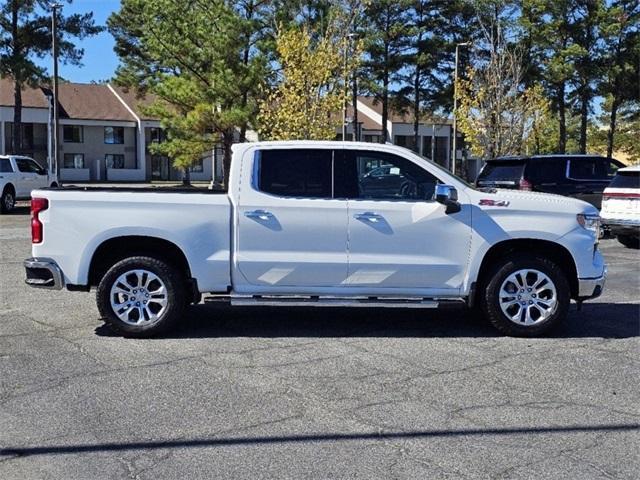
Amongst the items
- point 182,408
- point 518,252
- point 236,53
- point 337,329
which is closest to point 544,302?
point 518,252

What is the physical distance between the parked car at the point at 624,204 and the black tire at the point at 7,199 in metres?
17.1

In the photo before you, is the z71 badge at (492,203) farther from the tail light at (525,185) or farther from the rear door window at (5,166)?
the rear door window at (5,166)

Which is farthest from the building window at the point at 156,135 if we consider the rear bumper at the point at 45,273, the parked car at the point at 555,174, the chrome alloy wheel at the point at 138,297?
the chrome alloy wheel at the point at 138,297

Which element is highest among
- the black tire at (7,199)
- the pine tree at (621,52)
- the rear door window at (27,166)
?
the pine tree at (621,52)

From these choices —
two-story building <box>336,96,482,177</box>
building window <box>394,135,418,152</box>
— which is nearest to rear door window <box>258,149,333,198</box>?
two-story building <box>336,96,482,177</box>

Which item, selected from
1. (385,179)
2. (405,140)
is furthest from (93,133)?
(385,179)

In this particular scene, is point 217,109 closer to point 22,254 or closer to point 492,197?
point 22,254

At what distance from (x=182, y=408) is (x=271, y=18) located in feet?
89.4

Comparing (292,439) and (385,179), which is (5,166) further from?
(292,439)

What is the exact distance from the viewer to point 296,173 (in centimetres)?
716

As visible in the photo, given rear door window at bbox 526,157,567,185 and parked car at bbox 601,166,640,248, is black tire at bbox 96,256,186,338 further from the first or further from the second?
rear door window at bbox 526,157,567,185

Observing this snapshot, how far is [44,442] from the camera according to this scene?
177 inches

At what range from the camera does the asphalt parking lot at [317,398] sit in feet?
13.9

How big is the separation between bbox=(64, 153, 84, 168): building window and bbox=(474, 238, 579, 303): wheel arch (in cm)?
5673
